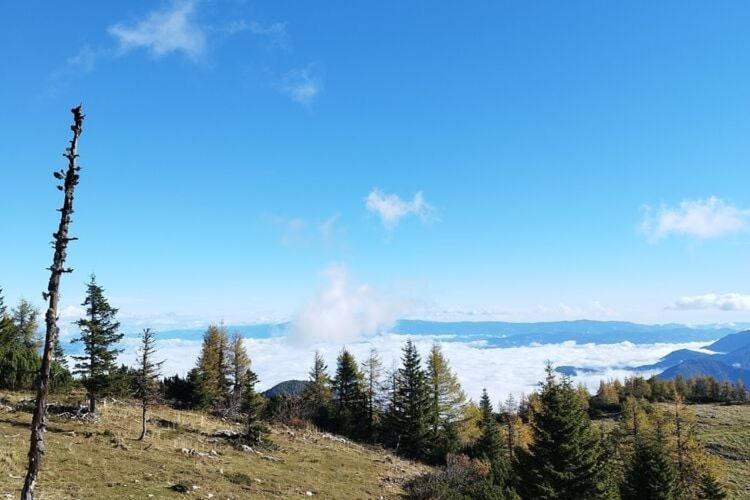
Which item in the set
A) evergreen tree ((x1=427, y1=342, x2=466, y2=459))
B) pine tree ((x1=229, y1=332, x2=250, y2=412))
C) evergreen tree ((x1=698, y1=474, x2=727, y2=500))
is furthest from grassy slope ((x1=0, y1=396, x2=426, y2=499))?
evergreen tree ((x1=698, y1=474, x2=727, y2=500))

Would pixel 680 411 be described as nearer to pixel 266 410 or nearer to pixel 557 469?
pixel 557 469

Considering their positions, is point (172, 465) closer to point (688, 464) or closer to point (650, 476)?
point (650, 476)

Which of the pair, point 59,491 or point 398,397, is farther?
point 398,397

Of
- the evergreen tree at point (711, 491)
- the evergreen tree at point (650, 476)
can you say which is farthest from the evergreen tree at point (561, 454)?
the evergreen tree at point (711, 491)

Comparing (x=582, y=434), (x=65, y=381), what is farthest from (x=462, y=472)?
(x=65, y=381)

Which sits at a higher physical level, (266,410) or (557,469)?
(557,469)

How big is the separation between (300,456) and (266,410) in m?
30.9

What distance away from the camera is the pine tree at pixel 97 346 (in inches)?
1748

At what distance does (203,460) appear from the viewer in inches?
1428

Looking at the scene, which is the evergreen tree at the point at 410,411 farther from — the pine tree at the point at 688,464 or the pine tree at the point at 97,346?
the pine tree at the point at 97,346

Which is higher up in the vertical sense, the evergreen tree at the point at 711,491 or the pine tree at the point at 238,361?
the pine tree at the point at 238,361

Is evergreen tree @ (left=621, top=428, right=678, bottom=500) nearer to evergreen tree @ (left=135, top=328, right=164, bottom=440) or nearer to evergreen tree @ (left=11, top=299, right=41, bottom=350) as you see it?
evergreen tree @ (left=135, top=328, right=164, bottom=440)

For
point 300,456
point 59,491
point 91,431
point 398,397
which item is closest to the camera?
point 59,491

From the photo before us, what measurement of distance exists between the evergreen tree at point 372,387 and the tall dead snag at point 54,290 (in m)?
67.9
